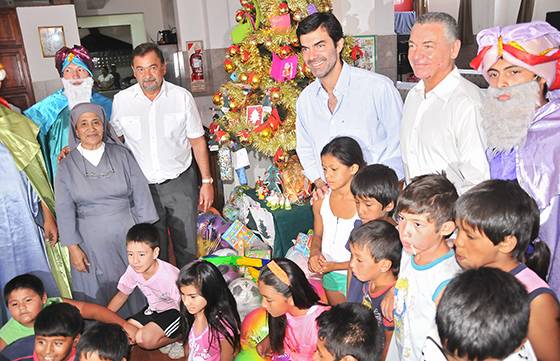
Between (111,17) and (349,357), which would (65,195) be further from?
(111,17)

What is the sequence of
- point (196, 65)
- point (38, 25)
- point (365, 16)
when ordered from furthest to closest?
point (38, 25)
point (196, 65)
point (365, 16)

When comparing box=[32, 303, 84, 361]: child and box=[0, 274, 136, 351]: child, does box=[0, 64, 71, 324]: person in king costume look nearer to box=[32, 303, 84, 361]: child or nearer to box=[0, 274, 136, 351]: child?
box=[0, 274, 136, 351]: child

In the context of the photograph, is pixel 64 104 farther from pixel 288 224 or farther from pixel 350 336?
pixel 350 336

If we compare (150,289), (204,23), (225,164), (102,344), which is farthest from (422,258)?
(204,23)

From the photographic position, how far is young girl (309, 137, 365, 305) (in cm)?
244

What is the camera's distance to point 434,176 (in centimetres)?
187

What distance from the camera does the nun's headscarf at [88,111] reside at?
2900 millimetres

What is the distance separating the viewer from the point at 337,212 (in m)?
2.51

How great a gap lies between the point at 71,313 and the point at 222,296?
0.71m

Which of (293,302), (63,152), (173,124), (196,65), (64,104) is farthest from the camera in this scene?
(196,65)

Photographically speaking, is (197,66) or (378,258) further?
(197,66)

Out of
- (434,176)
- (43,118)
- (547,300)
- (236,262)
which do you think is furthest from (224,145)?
(547,300)

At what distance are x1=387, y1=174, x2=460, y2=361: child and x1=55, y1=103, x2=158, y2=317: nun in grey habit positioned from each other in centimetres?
176

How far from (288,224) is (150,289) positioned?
125 centimetres
